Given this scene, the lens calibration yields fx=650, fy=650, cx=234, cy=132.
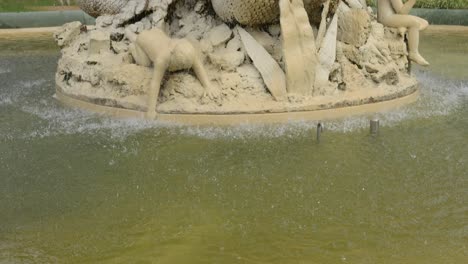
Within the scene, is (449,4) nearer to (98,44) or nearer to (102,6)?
(102,6)

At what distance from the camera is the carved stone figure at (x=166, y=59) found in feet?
24.8

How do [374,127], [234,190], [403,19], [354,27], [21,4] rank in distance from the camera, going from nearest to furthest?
[234,190] → [374,127] → [354,27] → [403,19] → [21,4]

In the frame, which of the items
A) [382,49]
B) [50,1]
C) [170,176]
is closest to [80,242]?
[170,176]

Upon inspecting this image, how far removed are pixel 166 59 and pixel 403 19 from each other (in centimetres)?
322

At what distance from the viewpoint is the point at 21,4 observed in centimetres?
1877

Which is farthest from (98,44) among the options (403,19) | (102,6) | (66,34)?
(403,19)

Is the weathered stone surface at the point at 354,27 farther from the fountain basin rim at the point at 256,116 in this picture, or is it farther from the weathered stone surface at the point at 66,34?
the weathered stone surface at the point at 66,34

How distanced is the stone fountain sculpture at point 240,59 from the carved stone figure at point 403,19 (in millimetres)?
31

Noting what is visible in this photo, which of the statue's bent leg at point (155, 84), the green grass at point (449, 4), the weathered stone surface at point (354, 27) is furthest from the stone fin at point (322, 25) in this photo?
the green grass at point (449, 4)

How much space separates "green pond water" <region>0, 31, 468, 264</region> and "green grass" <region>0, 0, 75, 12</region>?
1098cm

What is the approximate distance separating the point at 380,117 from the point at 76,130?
11.6 feet

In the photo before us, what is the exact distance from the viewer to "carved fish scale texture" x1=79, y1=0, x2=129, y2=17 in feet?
31.0

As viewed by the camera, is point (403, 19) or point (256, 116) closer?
point (256, 116)

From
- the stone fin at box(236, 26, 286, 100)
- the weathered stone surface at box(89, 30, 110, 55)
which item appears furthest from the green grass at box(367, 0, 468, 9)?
the weathered stone surface at box(89, 30, 110, 55)
